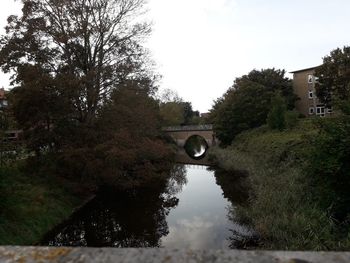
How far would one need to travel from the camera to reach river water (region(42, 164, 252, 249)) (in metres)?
12.2

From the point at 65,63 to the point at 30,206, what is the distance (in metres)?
10.2

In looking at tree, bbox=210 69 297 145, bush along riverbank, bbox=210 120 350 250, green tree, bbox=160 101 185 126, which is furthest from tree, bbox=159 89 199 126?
bush along riverbank, bbox=210 120 350 250

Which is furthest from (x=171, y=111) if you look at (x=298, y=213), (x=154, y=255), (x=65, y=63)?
(x=154, y=255)

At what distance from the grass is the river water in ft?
1.88

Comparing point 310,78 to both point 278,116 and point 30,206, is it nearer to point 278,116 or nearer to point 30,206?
point 278,116

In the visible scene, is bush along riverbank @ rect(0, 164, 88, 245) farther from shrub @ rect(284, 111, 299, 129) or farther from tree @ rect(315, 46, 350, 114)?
tree @ rect(315, 46, 350, 114)

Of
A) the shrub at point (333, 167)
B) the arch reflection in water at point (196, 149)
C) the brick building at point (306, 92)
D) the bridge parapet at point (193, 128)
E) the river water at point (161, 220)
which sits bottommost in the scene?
the river water at point (161, 220)

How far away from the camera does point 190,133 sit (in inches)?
2341

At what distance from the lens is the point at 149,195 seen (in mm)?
20375

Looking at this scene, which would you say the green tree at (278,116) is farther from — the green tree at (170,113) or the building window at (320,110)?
the green tree at (170,113)

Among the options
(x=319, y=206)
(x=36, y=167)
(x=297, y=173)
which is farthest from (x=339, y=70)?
(x=36, y=167)

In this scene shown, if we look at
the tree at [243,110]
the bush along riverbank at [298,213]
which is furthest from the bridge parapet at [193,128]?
the bush along riverbank at [298,213]

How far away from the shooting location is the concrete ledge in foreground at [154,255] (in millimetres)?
1346

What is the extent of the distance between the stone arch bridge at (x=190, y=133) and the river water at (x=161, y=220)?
3158 cm
